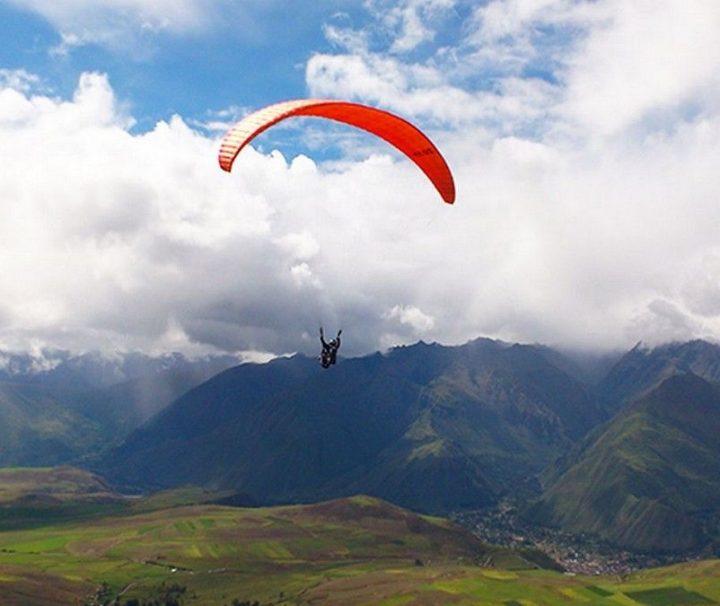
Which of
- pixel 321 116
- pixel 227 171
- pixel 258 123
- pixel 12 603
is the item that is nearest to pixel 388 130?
pixel 321 116

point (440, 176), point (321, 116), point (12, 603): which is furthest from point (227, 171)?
point (12, 603)

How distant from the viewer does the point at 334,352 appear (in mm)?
49312

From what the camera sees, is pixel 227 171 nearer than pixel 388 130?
Yes

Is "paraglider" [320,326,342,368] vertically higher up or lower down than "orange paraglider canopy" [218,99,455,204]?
lower down

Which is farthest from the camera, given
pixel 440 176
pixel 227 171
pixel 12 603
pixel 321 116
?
pixel 12 603

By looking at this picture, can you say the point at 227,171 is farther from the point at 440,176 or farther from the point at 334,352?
the point at 440,176

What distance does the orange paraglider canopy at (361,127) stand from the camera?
3975 centimetres

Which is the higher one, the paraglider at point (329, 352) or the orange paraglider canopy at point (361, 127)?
the orange paraglider canopy at point (361, 127)

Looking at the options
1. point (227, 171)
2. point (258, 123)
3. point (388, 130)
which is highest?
point (388, 130)

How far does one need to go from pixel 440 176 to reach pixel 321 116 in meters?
10.1

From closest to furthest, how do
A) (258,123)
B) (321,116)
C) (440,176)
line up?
(258,123)
(321,116)
(440,176)

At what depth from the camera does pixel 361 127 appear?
49.1 meters

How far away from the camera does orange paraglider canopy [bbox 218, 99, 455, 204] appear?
39.8m

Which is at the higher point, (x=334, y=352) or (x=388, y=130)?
(x=388, y=130)
